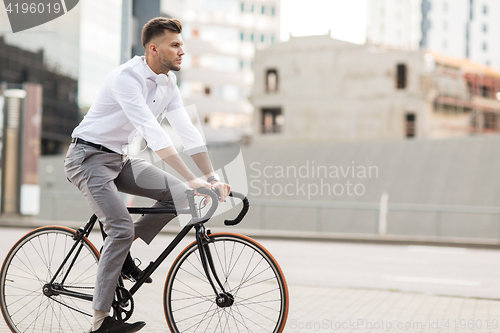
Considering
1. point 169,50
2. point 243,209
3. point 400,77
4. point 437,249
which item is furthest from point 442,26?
point 243,209

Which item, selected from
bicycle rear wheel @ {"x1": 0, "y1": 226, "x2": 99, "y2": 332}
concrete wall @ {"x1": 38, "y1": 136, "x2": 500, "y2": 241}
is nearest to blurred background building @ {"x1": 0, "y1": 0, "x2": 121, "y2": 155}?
concrete wall @ {"x1": 38, "y1": 136, "x2": 500, "y2": 241}

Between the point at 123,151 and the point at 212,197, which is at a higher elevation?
the point at 123,151

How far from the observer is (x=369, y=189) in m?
20.4

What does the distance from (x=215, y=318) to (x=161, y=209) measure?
725mm

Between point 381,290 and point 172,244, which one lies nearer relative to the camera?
point 172,244

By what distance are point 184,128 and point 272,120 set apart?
41781 millimetres

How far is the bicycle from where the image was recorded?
10.3 ft

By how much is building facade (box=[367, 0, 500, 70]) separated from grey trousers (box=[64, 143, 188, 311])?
9187 cm

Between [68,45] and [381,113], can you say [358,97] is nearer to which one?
[381,113]

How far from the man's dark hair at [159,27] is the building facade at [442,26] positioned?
91.8 meters

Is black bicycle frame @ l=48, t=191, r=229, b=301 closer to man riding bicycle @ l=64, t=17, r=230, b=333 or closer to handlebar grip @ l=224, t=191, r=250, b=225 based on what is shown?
man riding bicycle @ l=64, t=17, r=230, b=333

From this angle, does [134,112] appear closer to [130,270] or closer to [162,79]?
[162,79]

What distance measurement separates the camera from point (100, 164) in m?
3.27

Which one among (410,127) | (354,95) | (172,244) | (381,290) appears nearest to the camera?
(172,244)
